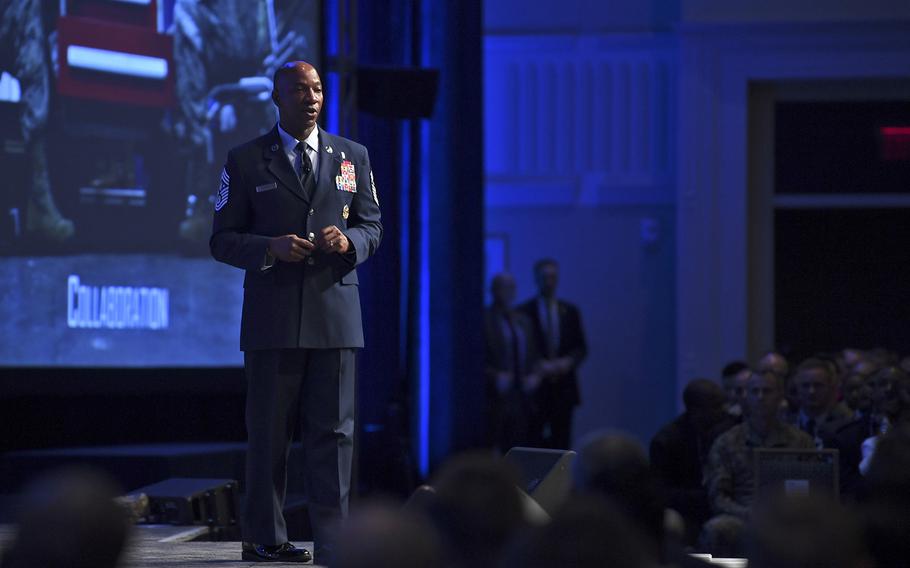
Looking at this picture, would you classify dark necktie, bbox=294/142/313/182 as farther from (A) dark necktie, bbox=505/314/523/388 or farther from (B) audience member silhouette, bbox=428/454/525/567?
(A) dark necktie, bbox=505/314/523/388

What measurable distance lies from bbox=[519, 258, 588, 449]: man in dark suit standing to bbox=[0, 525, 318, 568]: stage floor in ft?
11.8

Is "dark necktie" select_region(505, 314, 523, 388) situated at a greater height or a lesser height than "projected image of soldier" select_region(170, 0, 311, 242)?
lesser

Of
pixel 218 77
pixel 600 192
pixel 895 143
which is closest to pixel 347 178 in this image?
pixel 218 77

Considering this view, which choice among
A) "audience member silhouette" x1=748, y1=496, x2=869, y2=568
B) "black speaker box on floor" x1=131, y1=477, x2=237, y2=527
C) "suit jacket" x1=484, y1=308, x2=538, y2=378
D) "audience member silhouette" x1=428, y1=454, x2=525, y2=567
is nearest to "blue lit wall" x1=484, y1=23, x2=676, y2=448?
"suit jacket" x1=484, y1=308, x2=538, y2=378

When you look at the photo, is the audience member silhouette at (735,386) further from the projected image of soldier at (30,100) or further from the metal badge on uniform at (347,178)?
the projected image of soldier at (30,100)

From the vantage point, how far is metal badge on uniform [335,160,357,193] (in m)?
3.17

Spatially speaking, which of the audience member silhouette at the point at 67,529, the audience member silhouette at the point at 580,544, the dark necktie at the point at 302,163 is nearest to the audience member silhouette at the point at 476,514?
the audience member silhouette at the point at 580,544

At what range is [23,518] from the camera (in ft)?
4.28

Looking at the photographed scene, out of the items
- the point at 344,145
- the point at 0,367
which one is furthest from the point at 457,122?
the point at 344,145

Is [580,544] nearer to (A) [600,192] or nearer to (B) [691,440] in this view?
(B) [691,440]

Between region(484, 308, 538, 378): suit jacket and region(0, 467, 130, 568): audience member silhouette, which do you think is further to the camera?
region(484, 308, 538, 378): suit jacket

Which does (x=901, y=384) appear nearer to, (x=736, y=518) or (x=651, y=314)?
(x=736, y=518)

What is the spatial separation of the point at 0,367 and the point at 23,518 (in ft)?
14.4

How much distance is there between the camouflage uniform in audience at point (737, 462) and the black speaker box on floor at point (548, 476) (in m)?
1.58
